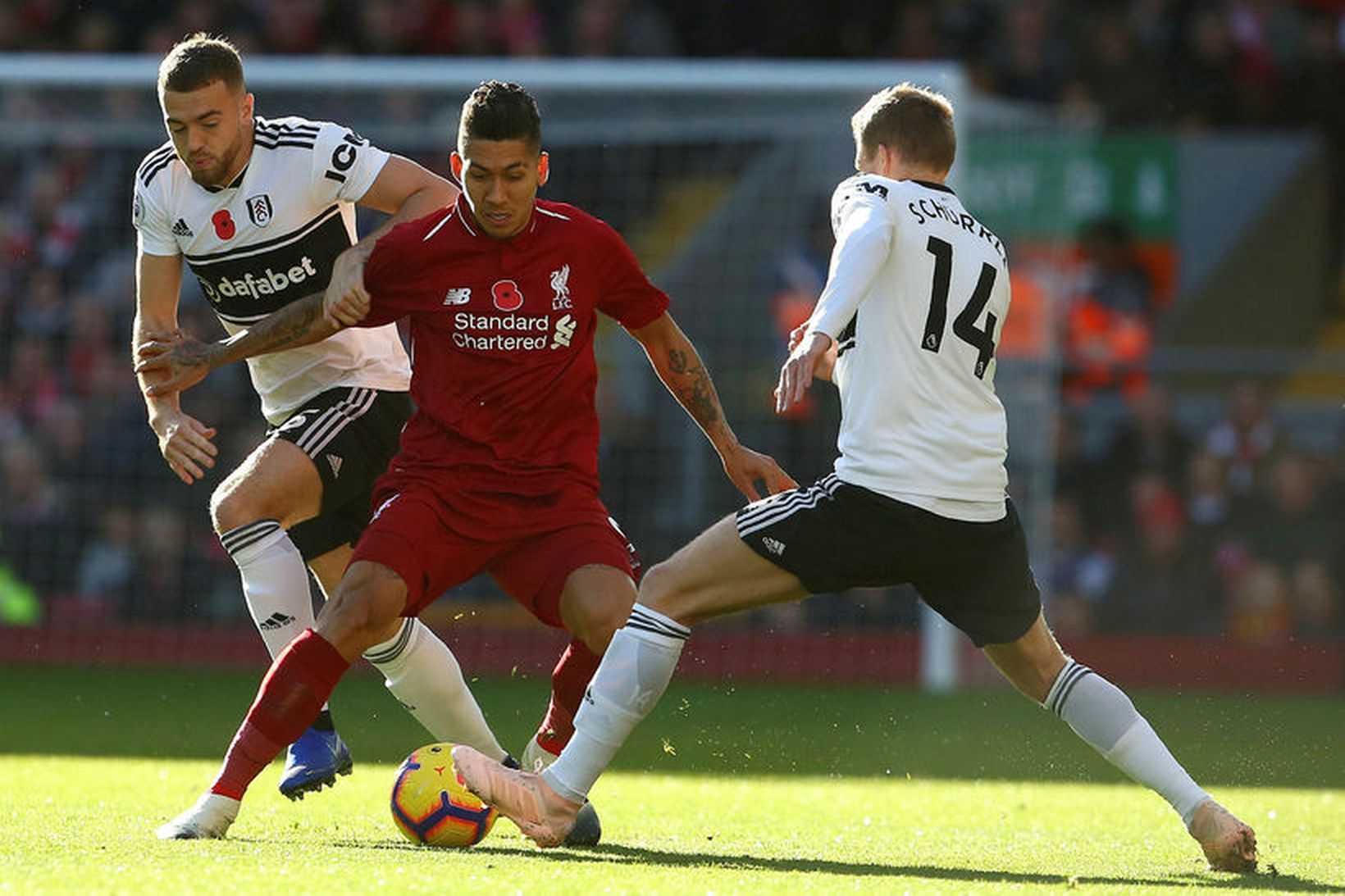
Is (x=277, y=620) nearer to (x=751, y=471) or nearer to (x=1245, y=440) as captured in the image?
(x=751, y=471)

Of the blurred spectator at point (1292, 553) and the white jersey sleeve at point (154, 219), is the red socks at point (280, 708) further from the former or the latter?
the blurred spectator at point (1292, 553)

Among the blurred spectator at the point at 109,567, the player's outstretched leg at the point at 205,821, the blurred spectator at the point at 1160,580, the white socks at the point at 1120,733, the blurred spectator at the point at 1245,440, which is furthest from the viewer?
the blurred spectator at the point at 1245,440

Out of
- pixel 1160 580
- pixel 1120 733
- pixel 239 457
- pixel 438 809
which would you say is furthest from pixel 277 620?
pixel 1160 580

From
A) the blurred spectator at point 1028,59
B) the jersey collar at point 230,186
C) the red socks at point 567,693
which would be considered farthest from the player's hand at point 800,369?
the blurred spectator at point 1028,59


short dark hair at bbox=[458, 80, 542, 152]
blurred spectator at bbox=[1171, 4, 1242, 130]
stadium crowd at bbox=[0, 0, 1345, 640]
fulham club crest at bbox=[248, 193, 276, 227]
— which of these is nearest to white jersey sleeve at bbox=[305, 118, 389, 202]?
fulham club crest at bbox=[248, 193, 276, 227]

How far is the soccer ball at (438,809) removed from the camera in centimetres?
543

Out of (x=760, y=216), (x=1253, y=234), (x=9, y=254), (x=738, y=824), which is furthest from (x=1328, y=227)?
(x=738, y=824)

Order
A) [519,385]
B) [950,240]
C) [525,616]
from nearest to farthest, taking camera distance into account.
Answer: [950,240], [519,385], [525,616]

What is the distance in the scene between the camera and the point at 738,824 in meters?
6.13

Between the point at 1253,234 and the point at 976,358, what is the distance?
11.3 m

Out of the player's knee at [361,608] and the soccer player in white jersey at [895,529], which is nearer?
the soccer player in white jersey at [895,529]

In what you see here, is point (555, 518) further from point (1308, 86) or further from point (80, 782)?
point (1308, 86)

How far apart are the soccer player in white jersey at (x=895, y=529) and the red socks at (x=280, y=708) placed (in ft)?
1.36

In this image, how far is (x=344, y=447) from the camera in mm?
6297
